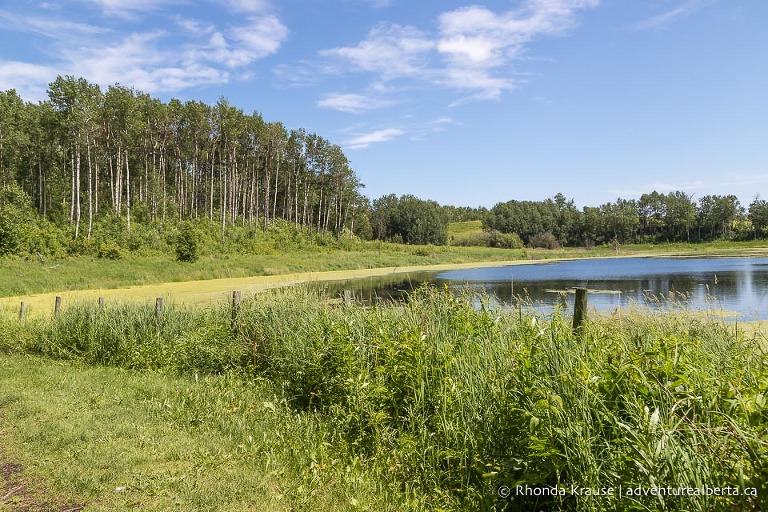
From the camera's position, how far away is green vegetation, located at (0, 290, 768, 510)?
3.03 m

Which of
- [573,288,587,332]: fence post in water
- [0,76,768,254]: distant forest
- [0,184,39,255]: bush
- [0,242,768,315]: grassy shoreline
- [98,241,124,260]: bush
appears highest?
[0,76,768,254]: distant forest

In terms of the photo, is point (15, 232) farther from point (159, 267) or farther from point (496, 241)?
point (496, 241)

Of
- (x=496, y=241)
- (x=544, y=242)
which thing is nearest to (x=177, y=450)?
(x=496, y=241)

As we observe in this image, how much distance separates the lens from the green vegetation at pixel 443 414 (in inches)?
119

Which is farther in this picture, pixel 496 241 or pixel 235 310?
pixel 496 241

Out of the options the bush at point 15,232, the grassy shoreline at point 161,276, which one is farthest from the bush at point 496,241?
the bush at point 15,232

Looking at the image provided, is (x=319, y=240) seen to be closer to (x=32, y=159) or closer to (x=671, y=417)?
(x=32, y=159)

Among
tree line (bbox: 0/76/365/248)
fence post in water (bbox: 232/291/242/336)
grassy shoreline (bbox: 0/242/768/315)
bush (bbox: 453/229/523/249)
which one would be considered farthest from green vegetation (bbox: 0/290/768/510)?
bush (bbox: 453/229/523/249)

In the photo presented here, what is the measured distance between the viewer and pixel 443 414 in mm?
4867

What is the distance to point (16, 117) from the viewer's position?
160 feet

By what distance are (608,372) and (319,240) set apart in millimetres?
62905

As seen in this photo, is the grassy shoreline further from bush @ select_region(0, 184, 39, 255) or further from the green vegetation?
the green vegetation

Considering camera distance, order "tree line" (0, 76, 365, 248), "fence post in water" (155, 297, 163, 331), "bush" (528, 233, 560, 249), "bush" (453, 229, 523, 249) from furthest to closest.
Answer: "bush" (528, 233, 560, 249), "bush" (453, 229, 523, 249), "tree line" (0, 76, 365, 248), "fence post in water" (155, 297, 163, 331)

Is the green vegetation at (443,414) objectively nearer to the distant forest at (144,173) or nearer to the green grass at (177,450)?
the green grass at (177,450)
